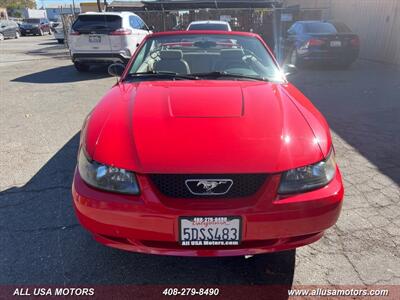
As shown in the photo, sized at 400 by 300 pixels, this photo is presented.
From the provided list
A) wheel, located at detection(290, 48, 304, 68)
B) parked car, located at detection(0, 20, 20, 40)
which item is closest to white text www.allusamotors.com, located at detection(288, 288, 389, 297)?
wheel, located at detection(290, 48, 304, 68)

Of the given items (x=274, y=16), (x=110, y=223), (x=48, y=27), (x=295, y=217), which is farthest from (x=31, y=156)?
(x=48, y=27)

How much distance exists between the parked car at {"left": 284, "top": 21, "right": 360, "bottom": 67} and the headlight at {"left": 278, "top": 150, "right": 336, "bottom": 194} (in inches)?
374

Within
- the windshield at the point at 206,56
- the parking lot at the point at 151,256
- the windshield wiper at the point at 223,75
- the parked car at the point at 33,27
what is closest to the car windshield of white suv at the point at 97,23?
the parking lot at the point at 151,256

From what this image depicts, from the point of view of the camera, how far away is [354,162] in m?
4.16

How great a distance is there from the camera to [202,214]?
6.19 feet

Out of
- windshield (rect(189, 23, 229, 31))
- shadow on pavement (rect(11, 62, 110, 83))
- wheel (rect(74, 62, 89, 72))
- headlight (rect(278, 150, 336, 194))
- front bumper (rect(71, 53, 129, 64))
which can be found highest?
windshield (rect(189, 23, 229, 31))

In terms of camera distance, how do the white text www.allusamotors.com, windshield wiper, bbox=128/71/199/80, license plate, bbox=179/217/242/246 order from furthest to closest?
1. windshield wiper, bbox=128/71/199/80
2. the white text www.allusamotors.com
3. license plate, bbox=179/217/242/246

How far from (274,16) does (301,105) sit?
743 inches

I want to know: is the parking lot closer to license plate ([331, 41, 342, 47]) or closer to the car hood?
the car hood

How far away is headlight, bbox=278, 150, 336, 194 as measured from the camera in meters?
1.97

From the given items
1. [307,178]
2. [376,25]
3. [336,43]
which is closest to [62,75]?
[336,43]

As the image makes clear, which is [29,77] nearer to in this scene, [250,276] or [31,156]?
[31,156]

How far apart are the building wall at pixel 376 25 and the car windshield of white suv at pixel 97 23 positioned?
9534 millimetres

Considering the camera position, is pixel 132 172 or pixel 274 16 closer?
pixel 132 172
